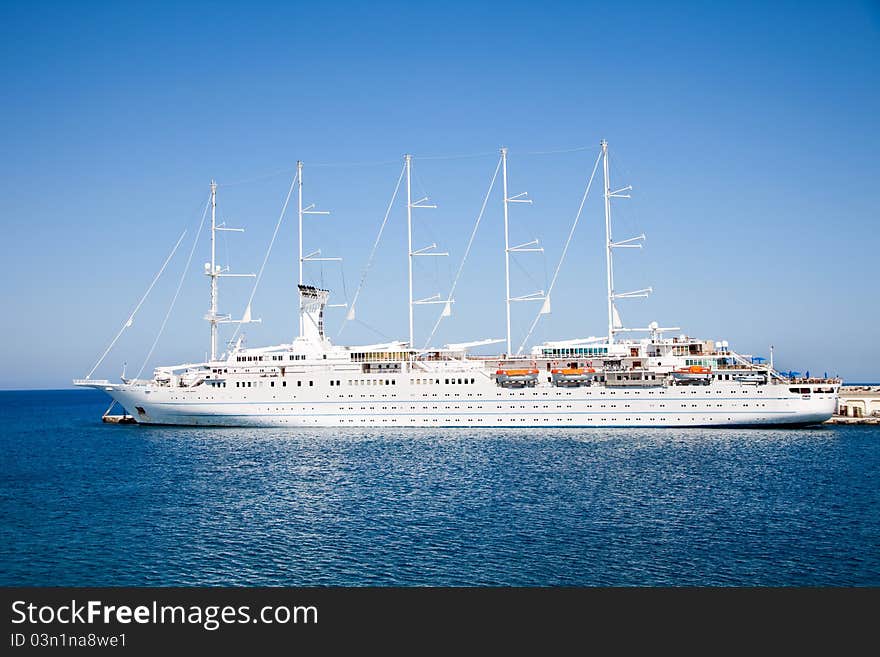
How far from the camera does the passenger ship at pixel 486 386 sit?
1855 inches

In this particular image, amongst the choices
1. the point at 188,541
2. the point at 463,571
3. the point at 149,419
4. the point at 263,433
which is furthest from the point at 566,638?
the point at 149,419

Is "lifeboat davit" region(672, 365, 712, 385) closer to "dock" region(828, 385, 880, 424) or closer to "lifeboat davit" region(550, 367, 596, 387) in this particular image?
"lifeboat davit" region(550, 367, 596, 387)

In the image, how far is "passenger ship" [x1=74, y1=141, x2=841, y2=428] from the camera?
47125 mm

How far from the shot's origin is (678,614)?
43.7 ft

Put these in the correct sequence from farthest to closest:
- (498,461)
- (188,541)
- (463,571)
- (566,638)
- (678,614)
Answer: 1. (498,461)
2. (188,541)
3. (463,571)
4. (678,614)
5. (566,638)

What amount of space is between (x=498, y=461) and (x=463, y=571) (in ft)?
55.5

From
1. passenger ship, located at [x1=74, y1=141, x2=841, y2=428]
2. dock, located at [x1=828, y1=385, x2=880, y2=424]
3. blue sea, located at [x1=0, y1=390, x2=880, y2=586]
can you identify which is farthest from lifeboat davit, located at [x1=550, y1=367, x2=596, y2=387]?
dock, located at [x1=828, y1=385, x2=880, y2=424]

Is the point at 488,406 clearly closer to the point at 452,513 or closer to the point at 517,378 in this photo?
the point at 517,378

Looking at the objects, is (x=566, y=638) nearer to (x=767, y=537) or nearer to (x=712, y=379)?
(x=767, y=537)

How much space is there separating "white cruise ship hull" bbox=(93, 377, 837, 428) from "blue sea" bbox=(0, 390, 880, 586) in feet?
16.1

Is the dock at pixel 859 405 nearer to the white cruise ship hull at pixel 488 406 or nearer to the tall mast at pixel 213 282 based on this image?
the white cruise ship hull at pixel 488 406

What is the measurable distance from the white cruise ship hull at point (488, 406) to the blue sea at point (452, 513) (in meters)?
4.91

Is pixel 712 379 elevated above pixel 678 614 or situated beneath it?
elevated above

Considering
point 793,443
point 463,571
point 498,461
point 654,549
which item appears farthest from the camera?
point 793,443
